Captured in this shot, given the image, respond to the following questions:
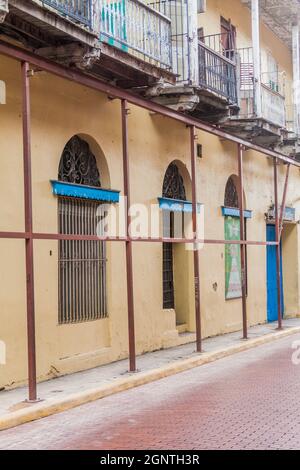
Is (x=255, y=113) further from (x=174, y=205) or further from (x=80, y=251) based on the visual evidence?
(x=80, y=251)

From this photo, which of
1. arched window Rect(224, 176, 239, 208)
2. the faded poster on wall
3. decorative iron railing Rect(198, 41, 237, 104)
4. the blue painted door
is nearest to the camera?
decorative iron railing Rect(198, 41, 237, 104)

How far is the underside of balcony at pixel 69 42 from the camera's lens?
8.68 meters

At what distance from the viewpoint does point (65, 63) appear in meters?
9.98

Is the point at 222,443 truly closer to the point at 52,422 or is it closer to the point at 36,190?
the point at 52,422

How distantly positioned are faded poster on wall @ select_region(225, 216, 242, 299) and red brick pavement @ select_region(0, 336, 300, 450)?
5.42m

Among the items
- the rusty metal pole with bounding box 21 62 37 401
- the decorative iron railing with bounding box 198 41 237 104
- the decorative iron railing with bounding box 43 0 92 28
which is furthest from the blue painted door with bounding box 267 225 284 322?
the rusty metal pole with bounding box 21 62 37 401

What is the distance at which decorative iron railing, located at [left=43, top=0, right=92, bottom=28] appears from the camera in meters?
9.48

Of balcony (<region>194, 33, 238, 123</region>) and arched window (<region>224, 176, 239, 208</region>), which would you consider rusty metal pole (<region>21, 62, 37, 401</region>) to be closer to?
balcony (<region>194, 33, 238, 123</region>)

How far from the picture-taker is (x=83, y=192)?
11.0 m

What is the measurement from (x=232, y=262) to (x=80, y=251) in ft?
20.2

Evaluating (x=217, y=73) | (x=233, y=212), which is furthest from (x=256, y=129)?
(x=217, y=73)

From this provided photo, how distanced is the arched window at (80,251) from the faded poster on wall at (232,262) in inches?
201
